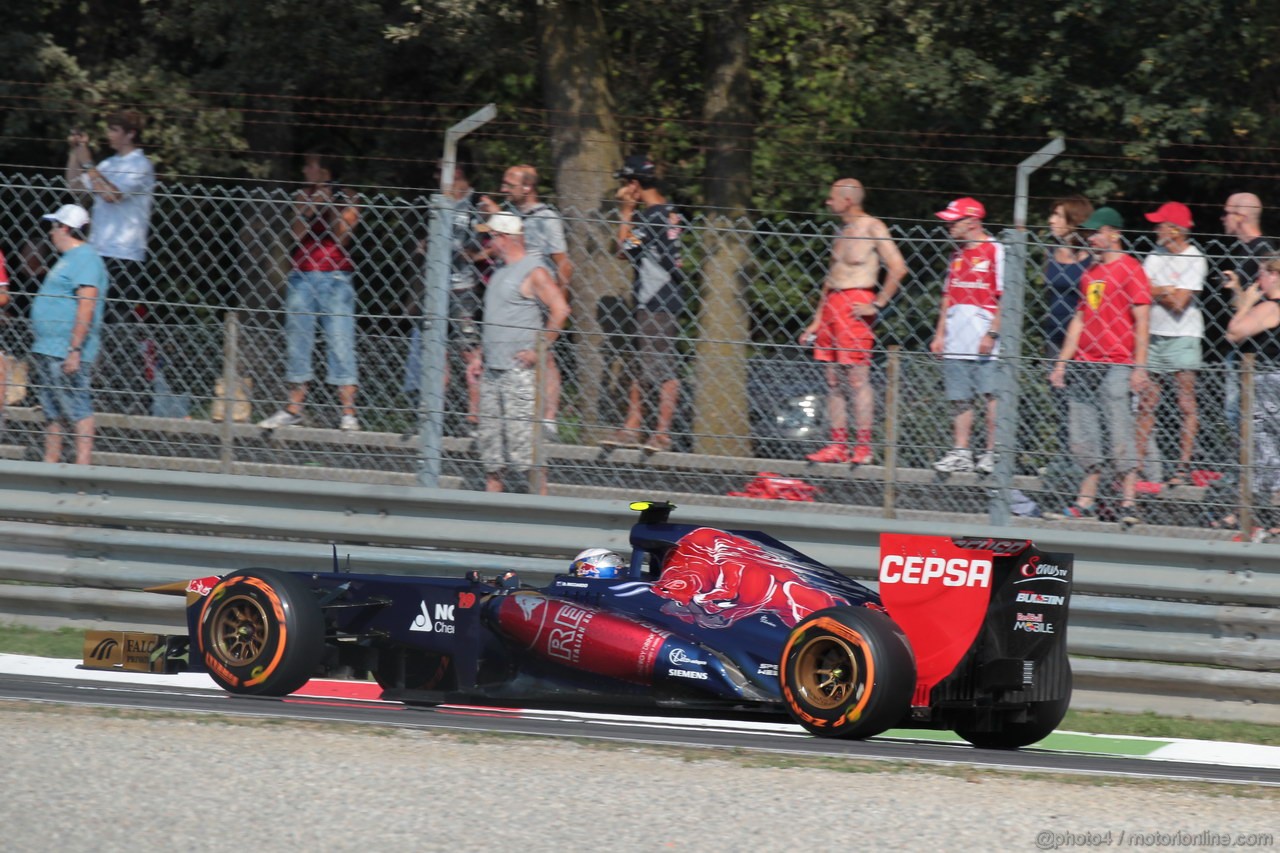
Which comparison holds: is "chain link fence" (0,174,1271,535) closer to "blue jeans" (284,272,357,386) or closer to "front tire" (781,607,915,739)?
"blue jeans" (284,272,357,386)

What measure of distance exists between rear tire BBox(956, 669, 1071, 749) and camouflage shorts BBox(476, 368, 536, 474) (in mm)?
2392

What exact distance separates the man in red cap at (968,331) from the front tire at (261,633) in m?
2.69

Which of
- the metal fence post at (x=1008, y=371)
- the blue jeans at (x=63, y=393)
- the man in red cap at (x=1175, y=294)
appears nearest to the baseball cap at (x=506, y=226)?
the blue jeans at (x=63, y=393)

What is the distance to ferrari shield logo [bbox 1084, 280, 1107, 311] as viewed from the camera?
8.22 metres

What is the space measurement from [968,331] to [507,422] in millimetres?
2138

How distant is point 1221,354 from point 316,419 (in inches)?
165

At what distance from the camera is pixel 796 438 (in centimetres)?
758

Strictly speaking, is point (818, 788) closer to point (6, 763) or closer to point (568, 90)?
point (6, 763)

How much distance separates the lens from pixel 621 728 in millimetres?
6168

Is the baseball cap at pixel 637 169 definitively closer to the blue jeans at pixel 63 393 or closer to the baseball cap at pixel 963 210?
the baseball cap at pixel 963 210

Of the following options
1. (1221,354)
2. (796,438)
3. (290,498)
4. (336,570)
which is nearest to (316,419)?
(290,498)

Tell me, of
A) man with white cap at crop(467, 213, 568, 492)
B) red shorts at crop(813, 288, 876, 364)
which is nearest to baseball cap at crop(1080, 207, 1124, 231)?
red shorts at crop(813, 288, 876, 364)

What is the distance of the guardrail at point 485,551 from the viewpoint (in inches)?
287

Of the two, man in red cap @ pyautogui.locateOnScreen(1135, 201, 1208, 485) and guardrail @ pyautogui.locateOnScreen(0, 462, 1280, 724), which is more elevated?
man in red cap @ pyautogui.locateOnScreen(1135, 201, 1208, 485)
